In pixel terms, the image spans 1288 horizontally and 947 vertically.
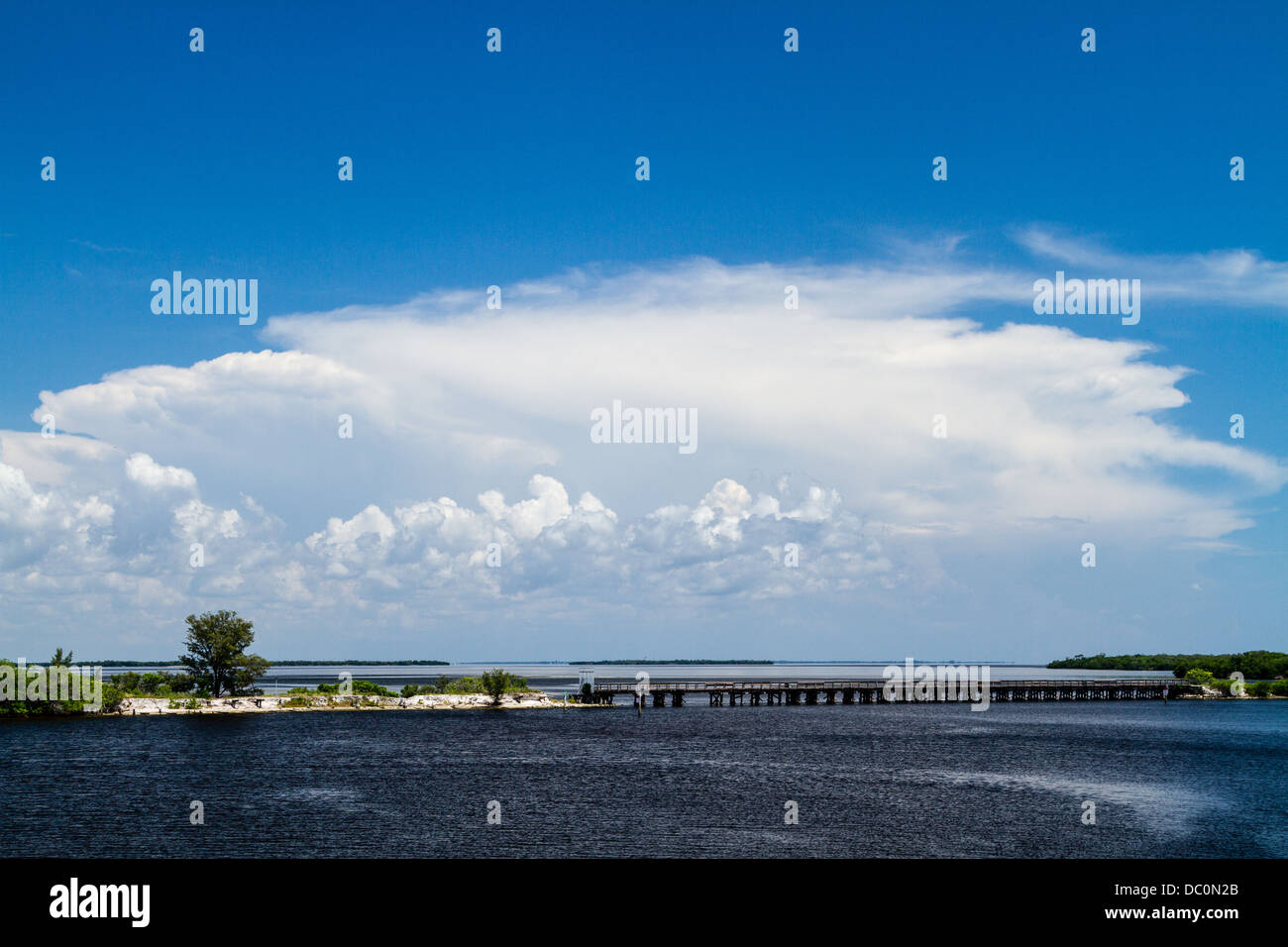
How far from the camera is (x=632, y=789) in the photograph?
6012 centimetres

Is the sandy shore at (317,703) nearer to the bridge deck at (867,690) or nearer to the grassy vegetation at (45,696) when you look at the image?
the grassy vegetation at (45,696)

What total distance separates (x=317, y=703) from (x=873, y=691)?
310 ft

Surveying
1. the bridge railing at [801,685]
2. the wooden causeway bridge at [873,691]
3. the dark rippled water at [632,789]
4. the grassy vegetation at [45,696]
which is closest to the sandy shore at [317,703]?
the grassy vegetation at [45,696]

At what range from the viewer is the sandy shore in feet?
392

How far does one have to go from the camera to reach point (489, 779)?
64.6 meters

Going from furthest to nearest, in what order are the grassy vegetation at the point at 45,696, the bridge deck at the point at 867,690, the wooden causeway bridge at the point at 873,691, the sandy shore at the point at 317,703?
the wooden causeway bridge at the point at 873,691 < the bridge deck at the point at 867,690 < the sandy shore at the point at 317,703 < the grassy vegetation at the point at 45,696

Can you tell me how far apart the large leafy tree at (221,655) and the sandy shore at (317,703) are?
285cm

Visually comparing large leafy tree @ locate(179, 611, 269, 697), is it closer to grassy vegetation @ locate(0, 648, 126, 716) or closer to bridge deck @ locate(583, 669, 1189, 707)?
grassy vegetation @ locate(0, 648, 126, 716)

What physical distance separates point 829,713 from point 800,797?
87002 millimetres

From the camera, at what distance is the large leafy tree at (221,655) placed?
12363 cm

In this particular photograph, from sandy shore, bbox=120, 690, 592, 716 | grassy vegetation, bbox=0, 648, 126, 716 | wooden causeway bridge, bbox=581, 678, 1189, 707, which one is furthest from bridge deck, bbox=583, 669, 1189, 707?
grassy vegetation, bbox=0, 648, 126, 716

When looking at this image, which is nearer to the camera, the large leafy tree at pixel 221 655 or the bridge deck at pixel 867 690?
the large leafy tree at pixel 221 655
